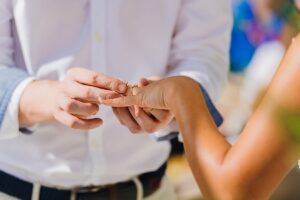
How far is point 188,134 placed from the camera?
484 mm

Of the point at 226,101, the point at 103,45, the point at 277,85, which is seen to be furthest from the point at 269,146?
the point at 226,101

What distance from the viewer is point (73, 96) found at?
2.39 feet

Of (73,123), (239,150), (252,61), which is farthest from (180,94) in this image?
(252,61)

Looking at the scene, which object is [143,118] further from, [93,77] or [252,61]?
[252,61]

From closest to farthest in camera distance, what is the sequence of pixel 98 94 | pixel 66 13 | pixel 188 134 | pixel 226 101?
pixel 188 134
pixel 98 94
pixel 66 13
pixel 226 101

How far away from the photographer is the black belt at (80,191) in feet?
2.73

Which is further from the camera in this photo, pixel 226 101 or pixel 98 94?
pixel 226 101

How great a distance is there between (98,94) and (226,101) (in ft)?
6.08

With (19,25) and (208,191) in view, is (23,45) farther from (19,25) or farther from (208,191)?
(208,191)

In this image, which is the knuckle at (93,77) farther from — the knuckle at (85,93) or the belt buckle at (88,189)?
the belt buckle at (88,189)

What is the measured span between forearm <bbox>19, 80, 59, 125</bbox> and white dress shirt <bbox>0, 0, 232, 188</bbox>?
0.01m

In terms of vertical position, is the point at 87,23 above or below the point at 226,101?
above

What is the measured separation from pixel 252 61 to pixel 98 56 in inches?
15.0

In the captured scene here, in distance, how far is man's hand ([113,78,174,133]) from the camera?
72cm
